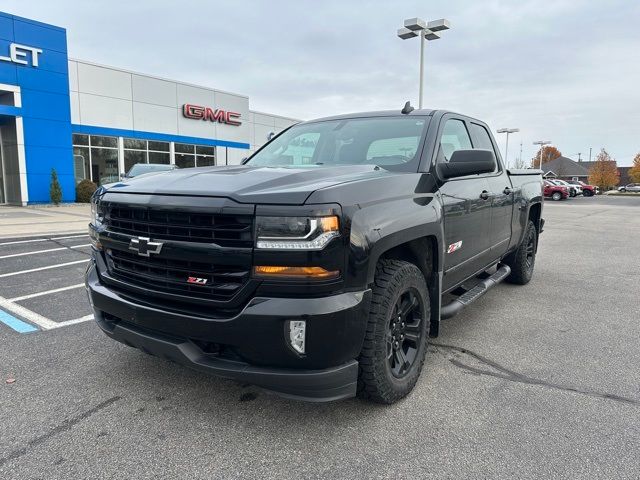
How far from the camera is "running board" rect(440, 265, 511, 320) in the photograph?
11.5ft

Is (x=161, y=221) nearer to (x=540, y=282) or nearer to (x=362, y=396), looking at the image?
(x=362, y=396)

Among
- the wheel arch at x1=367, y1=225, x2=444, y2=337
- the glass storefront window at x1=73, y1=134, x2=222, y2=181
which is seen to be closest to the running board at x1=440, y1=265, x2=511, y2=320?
the wheel arch at x1=367, y1=225, x2=444, y2=337

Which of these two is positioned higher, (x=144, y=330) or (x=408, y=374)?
(x=144, y=330)

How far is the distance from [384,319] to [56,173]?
20.8 metres

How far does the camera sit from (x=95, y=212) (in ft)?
10.1

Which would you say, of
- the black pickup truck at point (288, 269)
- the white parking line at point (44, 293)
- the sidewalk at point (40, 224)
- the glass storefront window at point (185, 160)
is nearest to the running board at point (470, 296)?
the black pickup truck at point (288, 269)

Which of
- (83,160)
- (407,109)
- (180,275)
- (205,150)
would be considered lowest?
(180,275)

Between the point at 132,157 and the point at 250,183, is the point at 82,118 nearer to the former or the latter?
the point at 132,157

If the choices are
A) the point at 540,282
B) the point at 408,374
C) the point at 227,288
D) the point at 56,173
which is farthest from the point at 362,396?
the point at 56,173

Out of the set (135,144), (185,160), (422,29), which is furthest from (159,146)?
(422,29)

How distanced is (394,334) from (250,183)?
125 centimetres

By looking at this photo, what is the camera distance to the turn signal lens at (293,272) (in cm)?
223

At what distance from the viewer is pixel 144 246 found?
2.59 m

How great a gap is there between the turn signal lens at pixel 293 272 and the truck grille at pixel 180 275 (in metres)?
0.09
